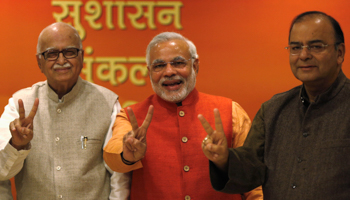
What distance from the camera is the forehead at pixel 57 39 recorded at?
7.53 ft

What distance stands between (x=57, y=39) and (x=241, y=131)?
1.23 m

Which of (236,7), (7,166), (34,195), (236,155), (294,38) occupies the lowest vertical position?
(34,195)

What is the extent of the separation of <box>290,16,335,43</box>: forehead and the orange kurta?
69 cm

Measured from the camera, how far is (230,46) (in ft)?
11.3

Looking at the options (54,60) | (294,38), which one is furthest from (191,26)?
(294,38)

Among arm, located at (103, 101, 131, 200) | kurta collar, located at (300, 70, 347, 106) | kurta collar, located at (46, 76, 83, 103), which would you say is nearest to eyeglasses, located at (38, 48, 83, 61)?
kurta collar, located at (46, 76, 83, 103)

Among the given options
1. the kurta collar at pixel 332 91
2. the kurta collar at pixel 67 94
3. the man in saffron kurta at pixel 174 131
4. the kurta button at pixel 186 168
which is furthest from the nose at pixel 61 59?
the kurta collar at pixel 332 91

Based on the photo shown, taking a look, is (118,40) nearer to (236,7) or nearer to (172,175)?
(236,7)

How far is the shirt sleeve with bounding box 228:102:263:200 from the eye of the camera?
2182 millimetres

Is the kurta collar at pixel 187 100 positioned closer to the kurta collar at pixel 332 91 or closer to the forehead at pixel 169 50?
the forehead at pixel 169 50

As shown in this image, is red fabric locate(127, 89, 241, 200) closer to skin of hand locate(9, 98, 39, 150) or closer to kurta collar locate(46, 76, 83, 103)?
kurta collar locate(46, 76, 83, 103)

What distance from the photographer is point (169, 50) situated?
225cm

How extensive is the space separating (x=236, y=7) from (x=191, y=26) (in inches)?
17.4

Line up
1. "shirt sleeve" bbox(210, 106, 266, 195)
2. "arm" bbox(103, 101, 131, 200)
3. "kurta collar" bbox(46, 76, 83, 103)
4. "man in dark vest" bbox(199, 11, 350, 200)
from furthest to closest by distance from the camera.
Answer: "kurta collar" bbox(46, 76, 83, 103)
"arm" bbox(103, 101, 131, 200)
"shirt sleeve" bbox(210, 106, 266, 195)
"man in dark vest" bbox(199, 11, 350, 200)
